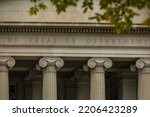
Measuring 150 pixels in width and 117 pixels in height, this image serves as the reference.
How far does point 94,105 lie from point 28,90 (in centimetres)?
3495

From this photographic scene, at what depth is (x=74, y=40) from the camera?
50531mm

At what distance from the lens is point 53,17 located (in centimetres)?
5025

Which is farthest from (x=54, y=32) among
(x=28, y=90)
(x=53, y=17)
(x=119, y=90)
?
(x=28, y=90)

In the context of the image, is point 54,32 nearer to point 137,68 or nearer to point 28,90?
point 137,68

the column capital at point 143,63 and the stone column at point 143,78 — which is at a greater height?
the column capital at point 143,63

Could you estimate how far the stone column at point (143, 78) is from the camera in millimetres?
50778

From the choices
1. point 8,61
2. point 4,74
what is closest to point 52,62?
point 8,61

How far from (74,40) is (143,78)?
5623 millimetres

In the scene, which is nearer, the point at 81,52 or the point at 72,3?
Answer: the point at 72,3

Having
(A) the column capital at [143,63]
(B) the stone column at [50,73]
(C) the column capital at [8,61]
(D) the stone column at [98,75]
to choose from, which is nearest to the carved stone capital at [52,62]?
(B) the stone column at [50,73]

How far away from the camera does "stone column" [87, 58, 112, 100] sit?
50781mm

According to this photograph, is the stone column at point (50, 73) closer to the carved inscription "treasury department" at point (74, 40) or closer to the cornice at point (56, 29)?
the carved inscription "treasury department" at point (74, 40)

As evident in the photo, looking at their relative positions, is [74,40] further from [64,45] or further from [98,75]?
[98,75]

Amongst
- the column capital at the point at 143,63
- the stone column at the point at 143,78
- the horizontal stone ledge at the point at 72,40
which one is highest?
the horizontal stone ledge at the point at 72,40
